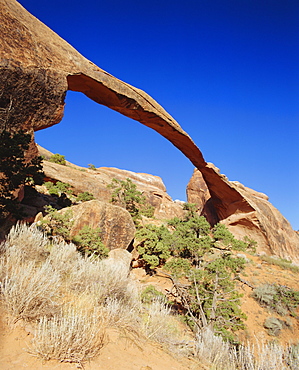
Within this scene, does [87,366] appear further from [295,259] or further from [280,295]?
[295,259]

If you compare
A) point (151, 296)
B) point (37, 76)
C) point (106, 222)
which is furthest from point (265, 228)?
point (37, 76)

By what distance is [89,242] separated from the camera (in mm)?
8969

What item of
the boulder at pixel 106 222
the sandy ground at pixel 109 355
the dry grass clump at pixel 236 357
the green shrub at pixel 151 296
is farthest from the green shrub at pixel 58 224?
the dry grass clump at pixel 236 357

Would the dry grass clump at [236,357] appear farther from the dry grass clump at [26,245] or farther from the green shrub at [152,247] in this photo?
the green shrub at [152,247]

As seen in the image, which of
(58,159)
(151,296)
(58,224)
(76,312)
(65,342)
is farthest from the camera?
(58,159)

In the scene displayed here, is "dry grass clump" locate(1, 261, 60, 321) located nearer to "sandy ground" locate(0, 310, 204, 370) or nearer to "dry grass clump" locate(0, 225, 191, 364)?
"dry grass clump" locate(0, 225, 191, 364)

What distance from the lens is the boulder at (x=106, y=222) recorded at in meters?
9.97

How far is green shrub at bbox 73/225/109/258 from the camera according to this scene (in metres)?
8.61

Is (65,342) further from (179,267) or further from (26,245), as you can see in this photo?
(179,267)

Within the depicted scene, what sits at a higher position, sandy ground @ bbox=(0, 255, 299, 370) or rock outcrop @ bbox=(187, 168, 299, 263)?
rock outcrop @ bbox=(187, 168, 299, 263)

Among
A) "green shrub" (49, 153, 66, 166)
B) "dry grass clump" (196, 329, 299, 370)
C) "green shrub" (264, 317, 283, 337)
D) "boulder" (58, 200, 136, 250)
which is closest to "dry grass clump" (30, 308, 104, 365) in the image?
"dry grass clump" (196, 329, 299, 370)

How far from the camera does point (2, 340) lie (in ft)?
7.65

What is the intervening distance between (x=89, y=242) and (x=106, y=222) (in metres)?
1.62

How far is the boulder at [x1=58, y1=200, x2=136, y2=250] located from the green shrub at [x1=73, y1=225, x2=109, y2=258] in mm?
758
